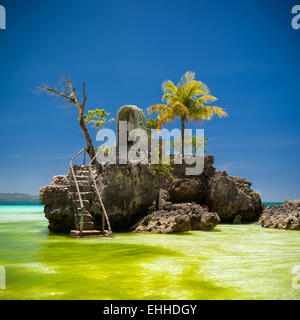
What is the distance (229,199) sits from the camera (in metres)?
16.5

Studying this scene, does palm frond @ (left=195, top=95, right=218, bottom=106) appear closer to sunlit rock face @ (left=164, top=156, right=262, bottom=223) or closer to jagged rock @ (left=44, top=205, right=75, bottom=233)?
sunlit rock face @ (left=164, top=156, right=262, bottom=223)

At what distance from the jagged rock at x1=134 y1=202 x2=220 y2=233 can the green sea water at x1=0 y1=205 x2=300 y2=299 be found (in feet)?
9.91

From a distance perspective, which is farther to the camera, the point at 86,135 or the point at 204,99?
the point at 204,99

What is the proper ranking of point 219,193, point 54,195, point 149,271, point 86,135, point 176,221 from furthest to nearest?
point 219,193 → point 86,135 → point 54,195 → point 176,221 → point 149,271

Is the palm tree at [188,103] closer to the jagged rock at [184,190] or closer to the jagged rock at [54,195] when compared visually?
the jagged rock at [184,190]

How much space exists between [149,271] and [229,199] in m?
12.4

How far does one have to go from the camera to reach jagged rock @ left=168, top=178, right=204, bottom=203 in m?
16.8

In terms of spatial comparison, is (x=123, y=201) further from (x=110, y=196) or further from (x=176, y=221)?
(x=176, y=221)

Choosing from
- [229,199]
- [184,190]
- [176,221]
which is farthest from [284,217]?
[176,221]

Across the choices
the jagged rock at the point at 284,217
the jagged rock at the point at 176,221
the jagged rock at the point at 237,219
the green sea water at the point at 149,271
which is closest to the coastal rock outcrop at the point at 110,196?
the jagged rock at the point at 176,221

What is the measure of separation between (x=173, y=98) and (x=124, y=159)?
1026 centimetres

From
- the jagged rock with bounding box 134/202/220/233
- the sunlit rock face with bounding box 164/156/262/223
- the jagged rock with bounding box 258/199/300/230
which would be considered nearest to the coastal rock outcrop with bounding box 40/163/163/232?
the jagged rock with bounding box 134/202/220/233

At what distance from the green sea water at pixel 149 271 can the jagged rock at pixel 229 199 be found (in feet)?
28.9

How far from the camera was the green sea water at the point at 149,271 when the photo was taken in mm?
3674
